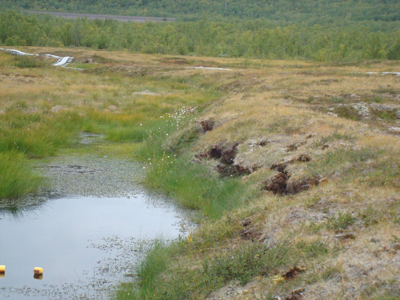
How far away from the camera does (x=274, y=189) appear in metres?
7.92

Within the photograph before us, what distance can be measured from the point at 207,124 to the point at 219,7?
167m

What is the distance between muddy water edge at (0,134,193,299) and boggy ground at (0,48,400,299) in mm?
497

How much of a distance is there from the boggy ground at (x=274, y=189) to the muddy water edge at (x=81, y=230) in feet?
1.63

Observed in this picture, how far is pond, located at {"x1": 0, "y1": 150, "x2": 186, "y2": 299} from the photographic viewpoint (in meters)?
5.96

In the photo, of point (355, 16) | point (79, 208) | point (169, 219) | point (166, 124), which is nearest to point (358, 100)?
point (166, 124)

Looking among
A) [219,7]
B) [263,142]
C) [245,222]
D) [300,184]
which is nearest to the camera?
[245,222]

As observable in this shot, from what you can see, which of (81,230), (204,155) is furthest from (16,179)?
(204,155)

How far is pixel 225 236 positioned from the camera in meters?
6.14

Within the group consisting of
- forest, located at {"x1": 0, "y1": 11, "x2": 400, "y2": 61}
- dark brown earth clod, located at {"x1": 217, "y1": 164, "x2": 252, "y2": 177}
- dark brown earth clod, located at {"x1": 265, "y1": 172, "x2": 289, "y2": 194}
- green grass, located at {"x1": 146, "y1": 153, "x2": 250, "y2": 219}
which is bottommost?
forest, located at {"x1": 0, "y1": 11, "x2": 400, "y2": 61}

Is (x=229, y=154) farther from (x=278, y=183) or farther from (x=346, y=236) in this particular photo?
(x=346, y=236)

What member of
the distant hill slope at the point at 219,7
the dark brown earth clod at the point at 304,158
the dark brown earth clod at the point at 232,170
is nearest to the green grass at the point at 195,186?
the dark brown earth clod at the point at 232,170

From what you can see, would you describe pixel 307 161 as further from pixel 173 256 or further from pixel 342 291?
pixel 342 291

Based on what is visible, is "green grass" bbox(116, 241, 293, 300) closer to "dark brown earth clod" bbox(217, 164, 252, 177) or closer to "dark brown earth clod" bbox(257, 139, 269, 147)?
"dark brown earth clod" bbox(217, 164, 252, 177)

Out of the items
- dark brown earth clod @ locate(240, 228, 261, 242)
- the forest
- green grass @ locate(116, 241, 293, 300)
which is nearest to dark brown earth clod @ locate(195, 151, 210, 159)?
dark brown earth clod @ locate(240, 228, 261, 242)
